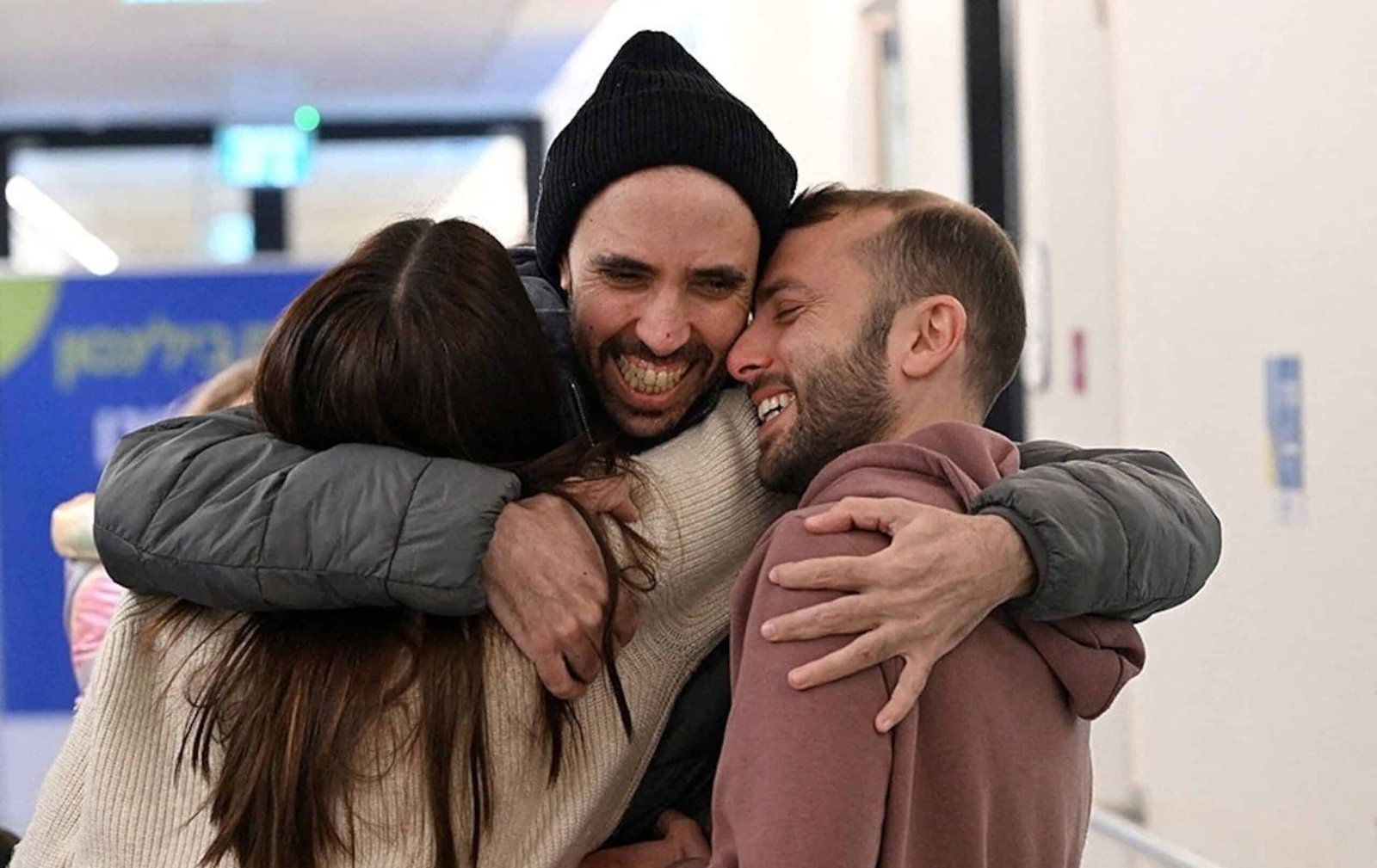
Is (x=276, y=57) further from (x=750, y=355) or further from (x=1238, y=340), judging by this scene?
(x=750, y=355)

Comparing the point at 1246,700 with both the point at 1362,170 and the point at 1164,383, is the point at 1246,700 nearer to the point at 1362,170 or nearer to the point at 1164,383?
the point at 1164,383

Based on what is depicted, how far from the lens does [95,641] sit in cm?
319

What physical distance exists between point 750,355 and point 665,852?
47 cm

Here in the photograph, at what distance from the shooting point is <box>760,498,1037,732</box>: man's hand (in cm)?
138

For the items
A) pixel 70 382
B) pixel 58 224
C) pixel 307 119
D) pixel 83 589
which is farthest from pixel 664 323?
pixel 58 224

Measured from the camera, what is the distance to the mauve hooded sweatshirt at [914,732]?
1.34 metres

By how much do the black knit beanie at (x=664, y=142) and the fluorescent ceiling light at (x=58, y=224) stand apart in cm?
874

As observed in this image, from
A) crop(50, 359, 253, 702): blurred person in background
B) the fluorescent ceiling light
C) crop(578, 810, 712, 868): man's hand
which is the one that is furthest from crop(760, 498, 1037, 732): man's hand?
the fluorescent ceiling light

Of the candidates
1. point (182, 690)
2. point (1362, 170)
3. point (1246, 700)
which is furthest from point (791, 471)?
point (1246, 700)

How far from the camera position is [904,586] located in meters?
1.41

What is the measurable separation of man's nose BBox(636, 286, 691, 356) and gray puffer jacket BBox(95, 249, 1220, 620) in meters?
0.31

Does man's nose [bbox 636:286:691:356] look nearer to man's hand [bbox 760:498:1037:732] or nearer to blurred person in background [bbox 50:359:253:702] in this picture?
man's hand [bbox 760:498:1037:732]

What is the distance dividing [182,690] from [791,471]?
0.56 m

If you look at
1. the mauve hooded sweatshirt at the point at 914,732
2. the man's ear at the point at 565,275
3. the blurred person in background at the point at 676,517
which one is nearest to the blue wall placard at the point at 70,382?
the man's ear at the point at 565,275
